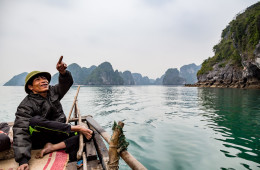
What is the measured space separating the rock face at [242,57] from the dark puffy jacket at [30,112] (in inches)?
1423

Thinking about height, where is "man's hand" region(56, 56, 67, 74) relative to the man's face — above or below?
above

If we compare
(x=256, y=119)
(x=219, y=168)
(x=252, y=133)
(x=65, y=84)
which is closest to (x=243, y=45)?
(x=256, y=119)

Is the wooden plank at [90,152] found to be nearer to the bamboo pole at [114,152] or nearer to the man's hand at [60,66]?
the bamboo pole at [114,152]

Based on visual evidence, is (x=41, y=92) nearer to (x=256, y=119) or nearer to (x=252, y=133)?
(x=252, y=133)

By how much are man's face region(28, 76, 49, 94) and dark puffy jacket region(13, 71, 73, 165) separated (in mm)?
120

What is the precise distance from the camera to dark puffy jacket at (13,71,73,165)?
7.46 ft

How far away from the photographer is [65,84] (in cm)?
339

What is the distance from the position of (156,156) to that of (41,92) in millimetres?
3979

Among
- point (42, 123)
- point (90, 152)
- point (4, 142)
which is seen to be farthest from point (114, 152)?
point (4, 142)

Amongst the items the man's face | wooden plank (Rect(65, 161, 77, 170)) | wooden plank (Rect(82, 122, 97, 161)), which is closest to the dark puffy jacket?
the man's face

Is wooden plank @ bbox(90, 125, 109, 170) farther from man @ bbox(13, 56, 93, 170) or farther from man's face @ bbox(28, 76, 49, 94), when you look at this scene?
man's face @ bbox(28, 76, 49, 94)

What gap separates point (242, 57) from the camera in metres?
35.6

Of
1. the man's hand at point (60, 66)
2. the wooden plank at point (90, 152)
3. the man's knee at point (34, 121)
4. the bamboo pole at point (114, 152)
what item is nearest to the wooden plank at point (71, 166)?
the wooden plank at point (90, 152)

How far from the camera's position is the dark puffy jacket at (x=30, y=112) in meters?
2.27
